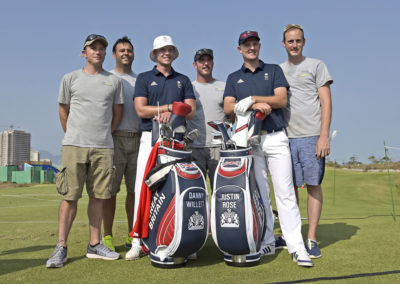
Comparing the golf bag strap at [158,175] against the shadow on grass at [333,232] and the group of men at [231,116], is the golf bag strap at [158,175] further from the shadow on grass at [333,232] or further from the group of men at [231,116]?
the shadow on grass at [333,232]

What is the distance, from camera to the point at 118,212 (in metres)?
8.99

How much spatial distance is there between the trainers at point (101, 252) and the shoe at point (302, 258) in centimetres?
183

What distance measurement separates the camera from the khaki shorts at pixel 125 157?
4.61m

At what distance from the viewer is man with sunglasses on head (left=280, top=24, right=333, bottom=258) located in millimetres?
4121

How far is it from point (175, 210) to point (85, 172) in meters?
1.26

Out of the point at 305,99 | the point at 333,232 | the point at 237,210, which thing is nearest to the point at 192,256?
the point at 237,210

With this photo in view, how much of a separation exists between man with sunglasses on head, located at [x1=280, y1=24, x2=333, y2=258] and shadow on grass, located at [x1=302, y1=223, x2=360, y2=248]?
29.3 inches

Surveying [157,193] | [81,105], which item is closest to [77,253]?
[157,193]

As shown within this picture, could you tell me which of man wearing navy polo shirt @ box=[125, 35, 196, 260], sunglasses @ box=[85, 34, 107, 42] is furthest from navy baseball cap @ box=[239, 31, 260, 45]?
sunglasses @ box=[85, 34, 107, 42]

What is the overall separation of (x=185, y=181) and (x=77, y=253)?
5.63 feet

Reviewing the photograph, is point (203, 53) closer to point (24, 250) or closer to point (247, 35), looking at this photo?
point (247, 35)

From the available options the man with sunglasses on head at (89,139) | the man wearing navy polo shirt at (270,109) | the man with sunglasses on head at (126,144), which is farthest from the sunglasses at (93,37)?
the man wearing navy polo shirt at (270,109)

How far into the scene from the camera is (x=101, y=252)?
3971 mm

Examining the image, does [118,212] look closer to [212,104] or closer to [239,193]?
[212,104]
